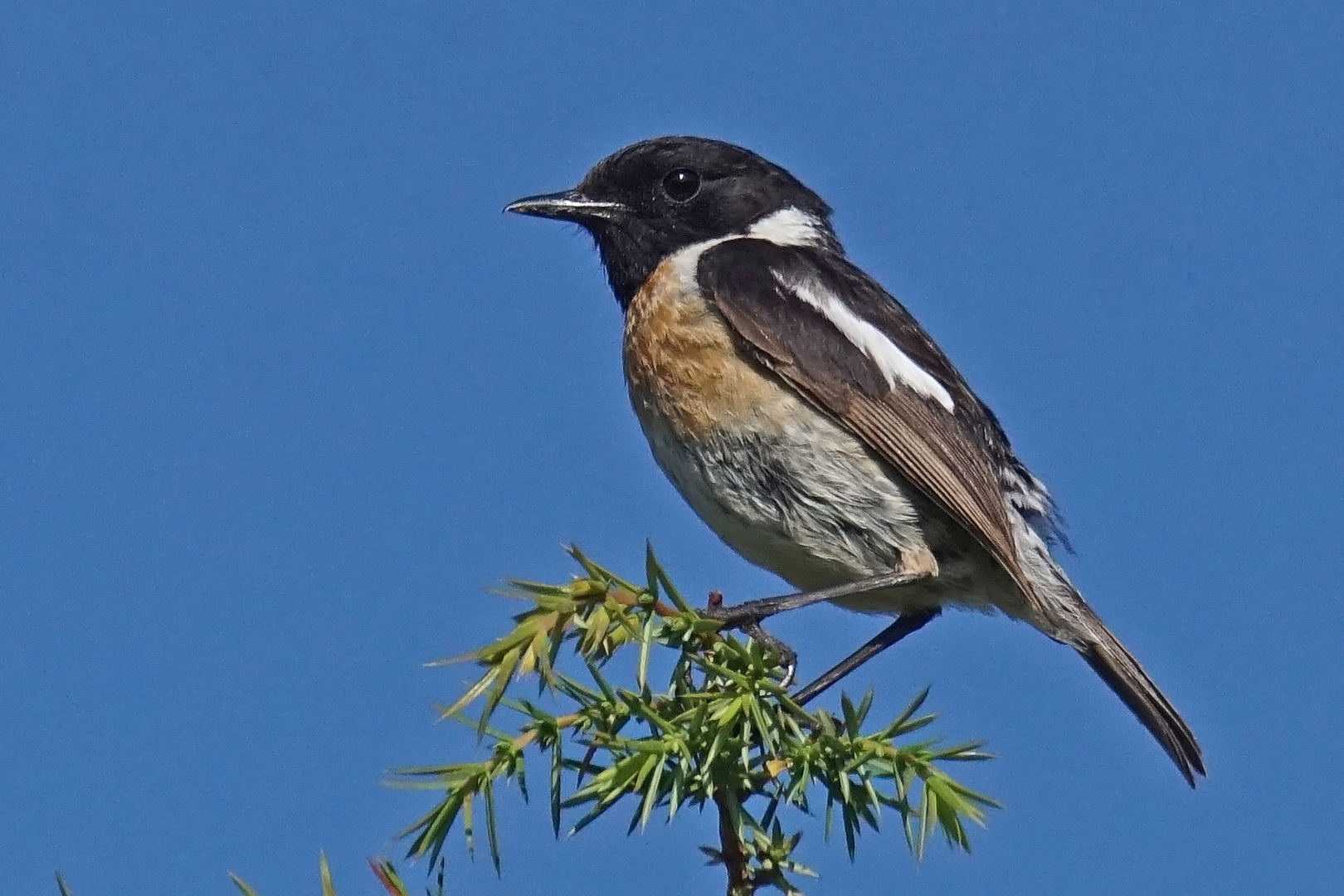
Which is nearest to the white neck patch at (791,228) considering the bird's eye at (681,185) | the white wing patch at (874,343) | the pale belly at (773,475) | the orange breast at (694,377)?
the bird's eye at (681,185)

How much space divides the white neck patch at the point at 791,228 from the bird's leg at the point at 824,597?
157 cm

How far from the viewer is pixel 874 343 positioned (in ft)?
17.4

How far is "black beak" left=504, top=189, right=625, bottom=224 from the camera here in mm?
5945

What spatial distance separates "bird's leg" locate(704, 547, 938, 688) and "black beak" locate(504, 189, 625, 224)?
170 centimetres

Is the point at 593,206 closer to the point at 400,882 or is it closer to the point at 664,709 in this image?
the point at 664,709

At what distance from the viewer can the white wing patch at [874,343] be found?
5242mm

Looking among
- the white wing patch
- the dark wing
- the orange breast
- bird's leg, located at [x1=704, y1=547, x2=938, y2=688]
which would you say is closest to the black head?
the dark wing

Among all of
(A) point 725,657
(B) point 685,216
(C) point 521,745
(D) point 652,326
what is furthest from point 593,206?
(C) point 521,745

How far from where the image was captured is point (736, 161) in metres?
6.17

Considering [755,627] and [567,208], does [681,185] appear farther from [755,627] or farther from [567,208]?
[755,627]

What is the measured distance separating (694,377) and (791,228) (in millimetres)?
1449

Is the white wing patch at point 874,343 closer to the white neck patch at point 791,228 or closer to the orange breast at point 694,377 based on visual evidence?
the orange breast at point 694,377

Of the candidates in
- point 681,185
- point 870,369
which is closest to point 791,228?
point 681,185

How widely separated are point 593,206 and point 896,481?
171 centimetres
